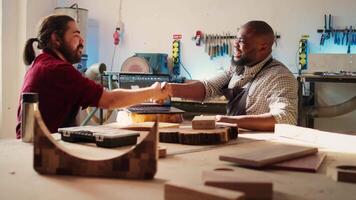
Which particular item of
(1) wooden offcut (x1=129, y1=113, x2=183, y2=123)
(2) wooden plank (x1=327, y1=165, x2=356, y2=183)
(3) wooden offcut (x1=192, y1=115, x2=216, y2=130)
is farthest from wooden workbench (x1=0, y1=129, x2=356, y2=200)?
(1) wooden offcut (x1=129, y1=113, x2=183, y2=123)

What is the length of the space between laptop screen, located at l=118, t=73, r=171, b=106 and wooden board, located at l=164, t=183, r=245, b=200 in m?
2.44

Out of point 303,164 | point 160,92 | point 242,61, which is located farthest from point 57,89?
point 303,164

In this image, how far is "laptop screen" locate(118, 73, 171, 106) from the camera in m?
3.28

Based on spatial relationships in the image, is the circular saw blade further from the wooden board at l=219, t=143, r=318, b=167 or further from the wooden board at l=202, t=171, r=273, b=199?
the wooden board at l=202, t=171, r=273, b=199

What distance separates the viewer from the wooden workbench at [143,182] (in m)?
0.92

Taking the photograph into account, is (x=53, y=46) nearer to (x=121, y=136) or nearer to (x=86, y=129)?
(x=86, y=129)

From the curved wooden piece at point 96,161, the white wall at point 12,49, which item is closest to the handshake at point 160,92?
the curved wooden piece at point 96,161

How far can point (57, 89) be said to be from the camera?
215cm

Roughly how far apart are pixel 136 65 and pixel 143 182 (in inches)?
131

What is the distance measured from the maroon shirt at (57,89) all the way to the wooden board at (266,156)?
1.12 metres

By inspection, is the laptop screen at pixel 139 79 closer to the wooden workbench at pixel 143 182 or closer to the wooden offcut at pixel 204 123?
the wooden offcut at pixel 204 123

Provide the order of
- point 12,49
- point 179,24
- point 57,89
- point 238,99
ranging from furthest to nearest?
point 179,24
point 12,49
point 238,99
point 57,89

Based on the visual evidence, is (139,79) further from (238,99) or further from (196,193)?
(196,193)

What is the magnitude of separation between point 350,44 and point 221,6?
4.17 feet
